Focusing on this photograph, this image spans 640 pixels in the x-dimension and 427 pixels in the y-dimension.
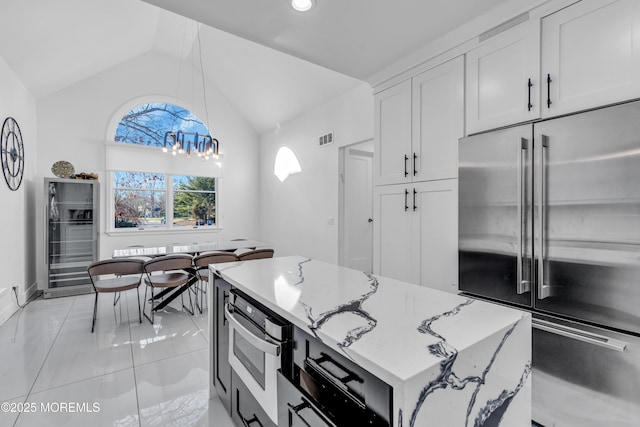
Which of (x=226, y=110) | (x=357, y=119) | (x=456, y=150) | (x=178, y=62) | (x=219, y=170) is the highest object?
(x=178, y=62)

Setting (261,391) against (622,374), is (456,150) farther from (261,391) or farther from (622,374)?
(261,391)

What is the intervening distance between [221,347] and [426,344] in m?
1.40

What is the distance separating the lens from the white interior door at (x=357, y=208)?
4.63 meters

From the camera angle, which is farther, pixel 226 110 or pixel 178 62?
pixel 226 110

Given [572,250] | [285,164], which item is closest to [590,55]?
[572,250]

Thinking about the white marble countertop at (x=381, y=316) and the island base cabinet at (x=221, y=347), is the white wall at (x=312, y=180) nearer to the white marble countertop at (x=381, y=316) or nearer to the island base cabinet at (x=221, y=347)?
the island base cabinet at (x=221, y=347)

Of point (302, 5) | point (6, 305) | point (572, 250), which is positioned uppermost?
point (302, 5)

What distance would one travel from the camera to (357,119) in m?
4.23

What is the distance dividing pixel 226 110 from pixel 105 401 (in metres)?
5.66

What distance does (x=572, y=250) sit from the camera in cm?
156

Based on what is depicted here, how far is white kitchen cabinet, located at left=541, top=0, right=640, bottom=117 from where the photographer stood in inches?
56.2

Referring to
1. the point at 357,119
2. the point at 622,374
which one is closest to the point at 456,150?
the point at 622,374

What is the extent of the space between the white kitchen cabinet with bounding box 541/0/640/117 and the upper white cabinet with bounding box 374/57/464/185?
1.80ft

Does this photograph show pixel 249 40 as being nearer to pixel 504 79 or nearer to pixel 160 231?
Result: pixel 504 79
